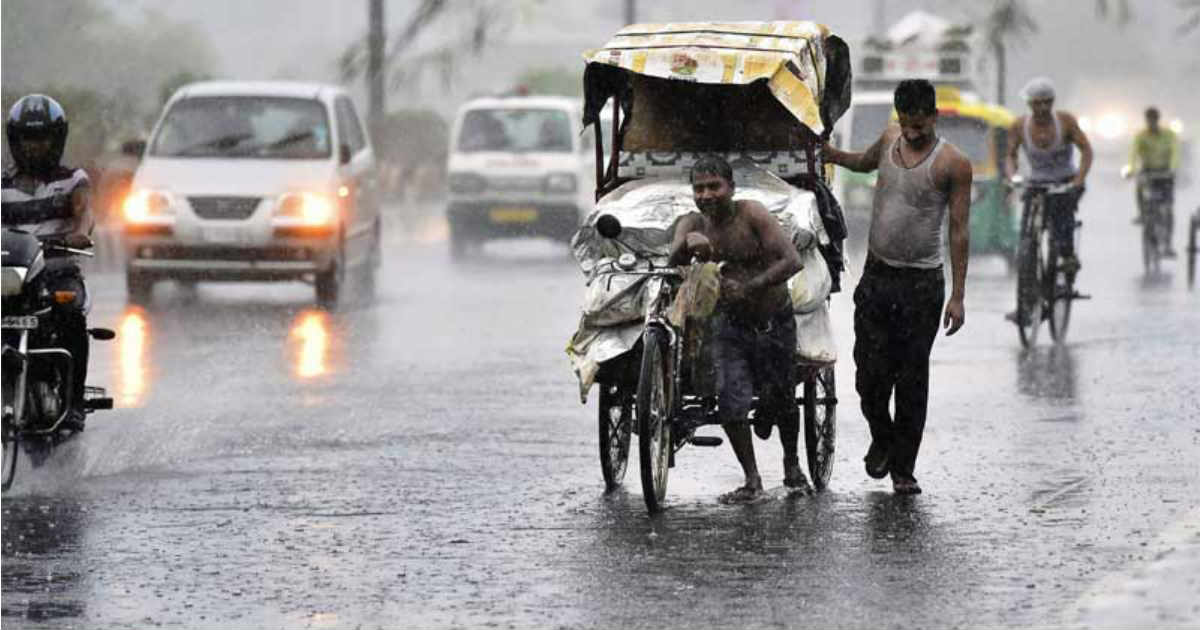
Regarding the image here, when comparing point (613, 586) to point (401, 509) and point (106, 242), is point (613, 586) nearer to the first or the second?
point (401, 509)

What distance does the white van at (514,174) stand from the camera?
104ft

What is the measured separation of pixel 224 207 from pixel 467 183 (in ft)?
31.0

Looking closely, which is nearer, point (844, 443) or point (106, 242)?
point (844, 443)

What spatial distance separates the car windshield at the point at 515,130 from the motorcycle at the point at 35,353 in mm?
19889

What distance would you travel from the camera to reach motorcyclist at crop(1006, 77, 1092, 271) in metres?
18.8

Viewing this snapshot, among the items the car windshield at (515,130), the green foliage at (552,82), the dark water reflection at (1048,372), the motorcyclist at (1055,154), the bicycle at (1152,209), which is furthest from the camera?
the green foliage at (552,82)

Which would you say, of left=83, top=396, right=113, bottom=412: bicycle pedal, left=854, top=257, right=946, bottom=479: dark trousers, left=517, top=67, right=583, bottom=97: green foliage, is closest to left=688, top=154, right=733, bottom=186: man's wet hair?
left=854, top=257, right=946, bottom=479: dark trousers

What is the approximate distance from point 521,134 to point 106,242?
4.93m

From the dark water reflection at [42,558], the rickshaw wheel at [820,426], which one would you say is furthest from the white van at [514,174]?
the dark water reflection at [42,558]

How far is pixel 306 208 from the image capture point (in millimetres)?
22422

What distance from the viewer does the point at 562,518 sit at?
422 inches

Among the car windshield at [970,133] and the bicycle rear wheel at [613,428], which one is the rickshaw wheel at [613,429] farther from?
the car windshield at [970,133]

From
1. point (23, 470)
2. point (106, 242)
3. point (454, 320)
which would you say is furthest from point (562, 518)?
point (106, 242)

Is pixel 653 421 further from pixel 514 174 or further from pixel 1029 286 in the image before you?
pixel 514 174
